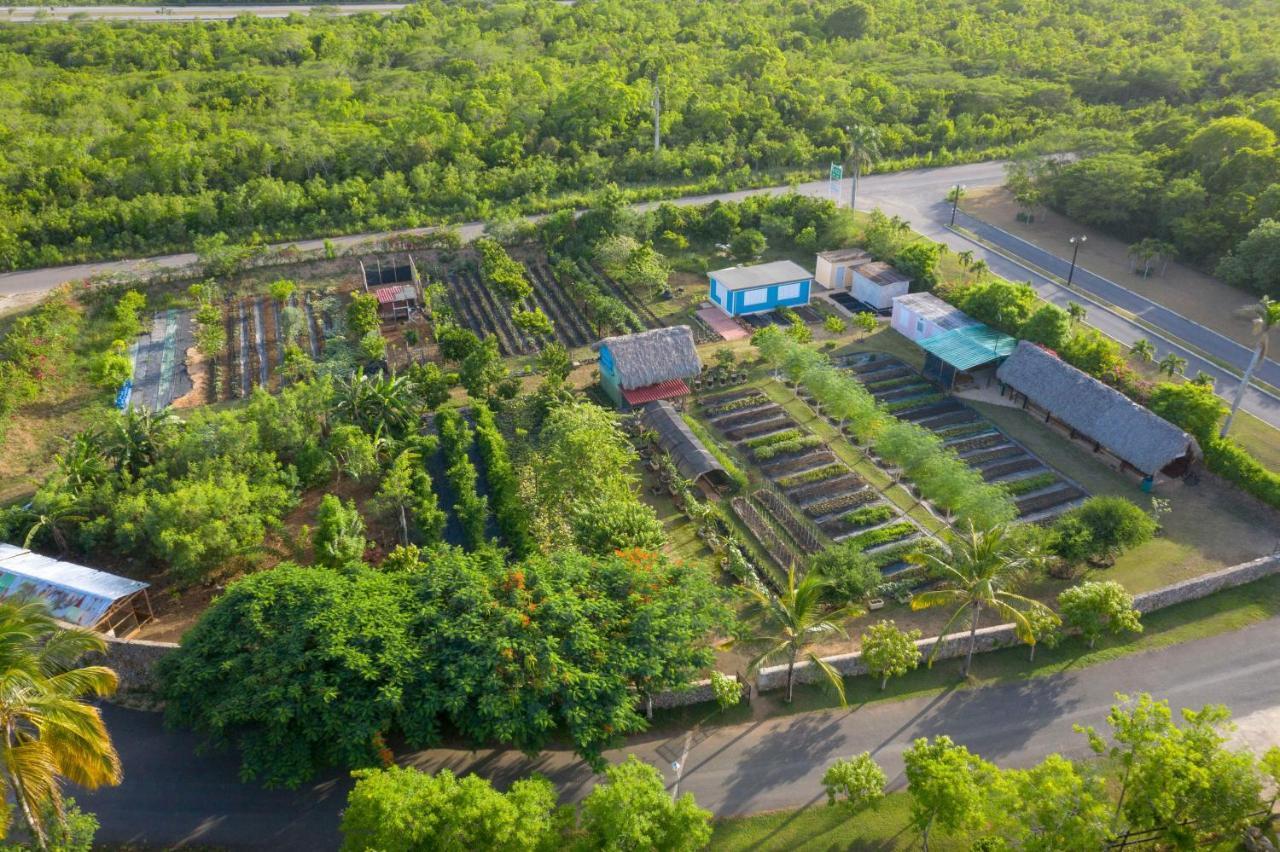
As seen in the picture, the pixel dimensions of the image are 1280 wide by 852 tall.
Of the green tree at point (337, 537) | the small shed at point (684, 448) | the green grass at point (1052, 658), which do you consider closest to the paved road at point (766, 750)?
the green grass at point (1052, 658)

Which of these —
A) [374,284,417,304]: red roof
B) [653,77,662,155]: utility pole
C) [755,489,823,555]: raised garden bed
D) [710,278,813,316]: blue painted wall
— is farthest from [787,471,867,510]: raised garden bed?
[653,77,662,155]: utility pole

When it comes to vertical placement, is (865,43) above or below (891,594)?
above

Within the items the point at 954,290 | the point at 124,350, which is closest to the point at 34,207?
the point at 124,350

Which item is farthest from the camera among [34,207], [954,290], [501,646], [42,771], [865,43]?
[865,43]

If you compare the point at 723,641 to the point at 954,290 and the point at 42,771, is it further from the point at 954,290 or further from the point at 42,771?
the point at 954,290

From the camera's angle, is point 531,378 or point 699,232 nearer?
point 531,378

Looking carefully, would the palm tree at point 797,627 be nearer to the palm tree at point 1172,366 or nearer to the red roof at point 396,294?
the palm tree at point 1172,366

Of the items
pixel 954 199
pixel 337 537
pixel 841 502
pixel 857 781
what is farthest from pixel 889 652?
pixel 954 199

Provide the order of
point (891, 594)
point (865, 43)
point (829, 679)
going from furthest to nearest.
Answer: point (865, 43)
point (891, 594)
point (829, 679)
